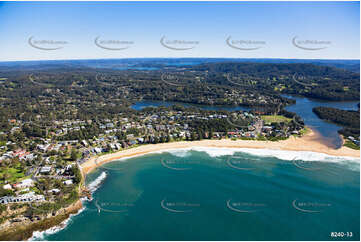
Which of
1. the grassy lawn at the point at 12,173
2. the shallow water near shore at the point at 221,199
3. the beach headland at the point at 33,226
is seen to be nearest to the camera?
the beach headland at the point at 33,226

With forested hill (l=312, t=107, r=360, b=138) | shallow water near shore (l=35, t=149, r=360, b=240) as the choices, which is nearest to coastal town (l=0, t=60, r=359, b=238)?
forested hill (l=312, t=107, r=360, b=138)

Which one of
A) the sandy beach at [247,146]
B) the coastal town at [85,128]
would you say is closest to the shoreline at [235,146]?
the sandy beach at [247,146]

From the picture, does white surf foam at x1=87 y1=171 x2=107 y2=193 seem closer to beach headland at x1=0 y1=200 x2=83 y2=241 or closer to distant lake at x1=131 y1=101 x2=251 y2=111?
beach headland at x1=0 y1=200 x2=83 y2=241

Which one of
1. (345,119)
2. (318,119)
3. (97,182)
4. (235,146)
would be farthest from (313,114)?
(97,182)

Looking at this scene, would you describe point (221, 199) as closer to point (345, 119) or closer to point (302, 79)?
point (345, 119)

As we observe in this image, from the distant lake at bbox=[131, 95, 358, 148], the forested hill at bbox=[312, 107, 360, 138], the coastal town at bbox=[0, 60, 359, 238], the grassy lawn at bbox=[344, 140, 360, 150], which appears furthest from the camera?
the forested hill at bbox=[312, 107, 360, 138]

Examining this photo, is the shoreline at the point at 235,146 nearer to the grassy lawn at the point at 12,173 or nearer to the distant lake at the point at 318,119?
the distant lake at the point at 318,119

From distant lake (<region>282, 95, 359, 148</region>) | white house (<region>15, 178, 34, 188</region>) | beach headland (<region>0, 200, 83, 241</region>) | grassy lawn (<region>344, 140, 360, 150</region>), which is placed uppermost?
distant lake (<region>282, 95, 359, 148</region>)

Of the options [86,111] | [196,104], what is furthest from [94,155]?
[196,104]
